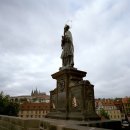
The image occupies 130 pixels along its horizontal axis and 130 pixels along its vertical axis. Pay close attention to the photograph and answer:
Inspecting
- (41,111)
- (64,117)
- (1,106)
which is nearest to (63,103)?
(64,117)

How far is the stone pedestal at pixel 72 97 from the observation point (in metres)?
7.31

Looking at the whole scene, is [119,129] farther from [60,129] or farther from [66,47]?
[66,47]

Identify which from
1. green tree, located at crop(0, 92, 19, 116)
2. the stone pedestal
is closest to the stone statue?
the stone pedestal

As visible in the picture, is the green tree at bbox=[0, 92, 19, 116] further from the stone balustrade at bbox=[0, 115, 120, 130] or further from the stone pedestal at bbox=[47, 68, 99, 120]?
the stone balustrade at bbox=[0, 115, 120, 130]

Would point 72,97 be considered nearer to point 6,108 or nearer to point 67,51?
point 67,51

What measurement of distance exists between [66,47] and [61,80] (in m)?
2.03

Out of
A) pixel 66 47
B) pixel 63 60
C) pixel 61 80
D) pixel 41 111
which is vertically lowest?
pixel 41 111

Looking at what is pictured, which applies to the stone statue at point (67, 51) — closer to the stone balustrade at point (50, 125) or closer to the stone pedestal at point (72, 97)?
the stone pedestal at point (72, 97)

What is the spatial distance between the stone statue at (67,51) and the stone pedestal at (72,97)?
31.5 inches

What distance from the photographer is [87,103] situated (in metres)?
7.38

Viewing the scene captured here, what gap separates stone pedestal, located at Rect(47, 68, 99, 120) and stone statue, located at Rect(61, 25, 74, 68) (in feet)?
2.62

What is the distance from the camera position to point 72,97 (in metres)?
8.12

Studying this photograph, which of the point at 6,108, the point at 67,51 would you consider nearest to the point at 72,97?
the point at 67,51

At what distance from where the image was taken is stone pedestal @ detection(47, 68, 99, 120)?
24.0ft
